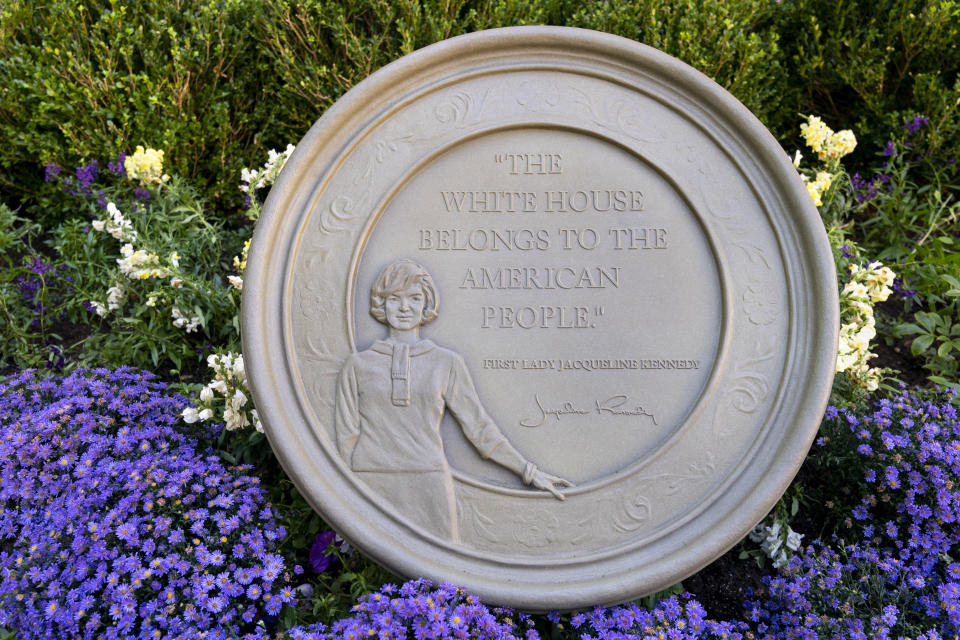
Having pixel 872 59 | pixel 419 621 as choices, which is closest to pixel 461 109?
pixel 419 621

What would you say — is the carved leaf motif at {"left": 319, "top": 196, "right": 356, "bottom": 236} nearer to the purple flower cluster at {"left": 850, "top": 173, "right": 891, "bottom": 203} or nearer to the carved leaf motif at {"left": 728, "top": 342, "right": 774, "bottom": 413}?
the carved leaf motif at {"left": 728, "top": 342, "right": 774, "bottom": 413}

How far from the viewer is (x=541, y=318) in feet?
8.52

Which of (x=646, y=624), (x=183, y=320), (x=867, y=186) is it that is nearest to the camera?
(x=646, y=624)

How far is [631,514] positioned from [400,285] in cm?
114

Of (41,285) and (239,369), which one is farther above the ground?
(41,285)

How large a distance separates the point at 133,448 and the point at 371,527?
1147 mm

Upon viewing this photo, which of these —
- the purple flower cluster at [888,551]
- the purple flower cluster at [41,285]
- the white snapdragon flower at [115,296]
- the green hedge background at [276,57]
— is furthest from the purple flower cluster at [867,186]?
the purple flower cluster at [41,285]

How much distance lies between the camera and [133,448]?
2.83 metres

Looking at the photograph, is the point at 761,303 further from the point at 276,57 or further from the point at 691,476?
the point at 276,57

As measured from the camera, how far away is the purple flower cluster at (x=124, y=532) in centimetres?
228

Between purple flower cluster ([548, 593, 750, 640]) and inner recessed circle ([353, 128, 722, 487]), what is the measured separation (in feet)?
1.44

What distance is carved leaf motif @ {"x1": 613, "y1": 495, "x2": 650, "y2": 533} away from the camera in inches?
93.7

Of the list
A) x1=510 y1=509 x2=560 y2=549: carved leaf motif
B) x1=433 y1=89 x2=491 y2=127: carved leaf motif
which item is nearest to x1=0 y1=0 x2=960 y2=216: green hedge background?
x1=433 y1=89 x2=491 y2=127: carved leaf motif

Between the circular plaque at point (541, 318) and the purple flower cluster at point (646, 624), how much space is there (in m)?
0.06
